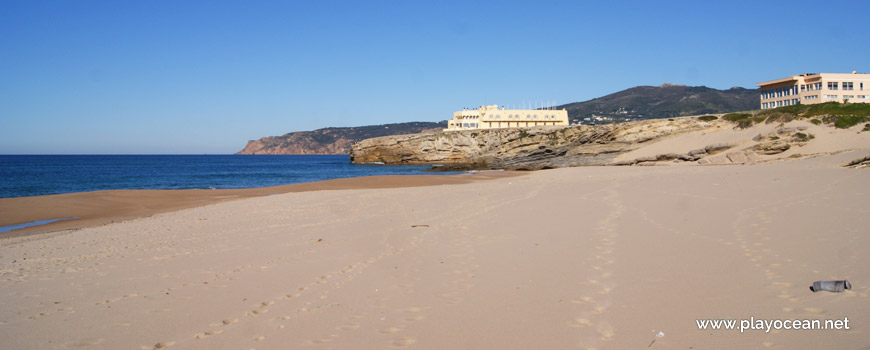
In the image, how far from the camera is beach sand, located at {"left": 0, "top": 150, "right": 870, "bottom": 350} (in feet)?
12.6

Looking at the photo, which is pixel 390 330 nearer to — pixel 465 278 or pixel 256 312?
pixel 256 312

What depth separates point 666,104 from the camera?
155 meters

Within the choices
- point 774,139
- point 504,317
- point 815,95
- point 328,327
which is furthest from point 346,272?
point 815,95

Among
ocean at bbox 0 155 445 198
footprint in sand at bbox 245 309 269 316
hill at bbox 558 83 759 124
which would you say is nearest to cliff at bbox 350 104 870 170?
ocean at bbox 0 155 445 198

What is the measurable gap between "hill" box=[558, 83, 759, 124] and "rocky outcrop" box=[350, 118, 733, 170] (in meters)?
74.6

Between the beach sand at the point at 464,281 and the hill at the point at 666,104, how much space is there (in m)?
129

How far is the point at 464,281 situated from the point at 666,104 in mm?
166217

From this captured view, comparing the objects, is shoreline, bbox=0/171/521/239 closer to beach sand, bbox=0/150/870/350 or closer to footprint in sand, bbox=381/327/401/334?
beach sand, bbox=0/150/870/350

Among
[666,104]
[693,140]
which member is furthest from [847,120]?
[666,104]

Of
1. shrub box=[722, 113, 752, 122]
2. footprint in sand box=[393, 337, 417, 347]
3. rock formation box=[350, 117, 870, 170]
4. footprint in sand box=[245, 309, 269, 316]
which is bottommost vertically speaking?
footprint in sand box=[393, 337, 417, 347]

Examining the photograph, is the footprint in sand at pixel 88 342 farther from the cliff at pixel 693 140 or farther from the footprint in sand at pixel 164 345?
the cliff at pixel 693 140

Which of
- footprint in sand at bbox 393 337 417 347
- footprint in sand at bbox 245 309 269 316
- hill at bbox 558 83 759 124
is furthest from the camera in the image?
hill at bbox 558 83 759 124

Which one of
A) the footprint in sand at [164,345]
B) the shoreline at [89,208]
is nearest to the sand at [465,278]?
the footprint in sand at [164,345]

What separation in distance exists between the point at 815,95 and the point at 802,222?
48469mm
